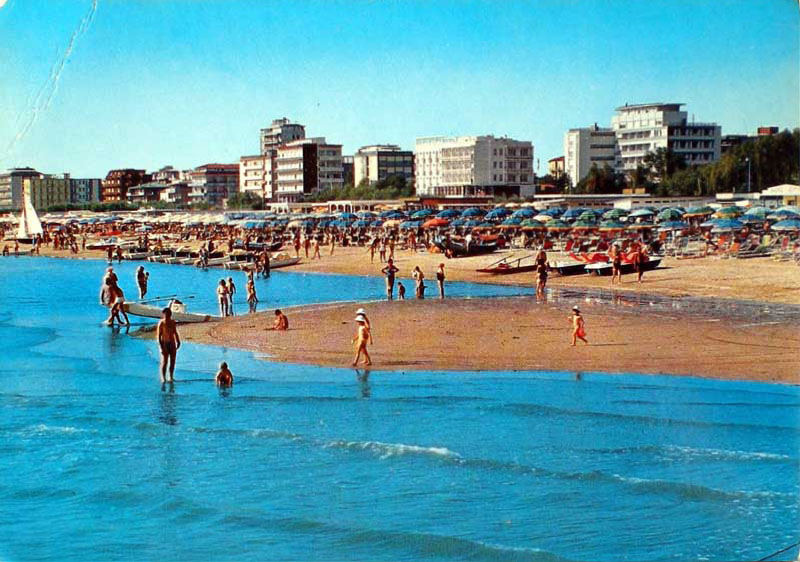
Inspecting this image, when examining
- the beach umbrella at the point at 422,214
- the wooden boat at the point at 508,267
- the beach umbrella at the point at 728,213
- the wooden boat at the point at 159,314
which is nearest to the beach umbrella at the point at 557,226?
the beach umbrella at the point at 728,213

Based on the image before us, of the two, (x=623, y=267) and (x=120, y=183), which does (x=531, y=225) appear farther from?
(x=120, y=183)

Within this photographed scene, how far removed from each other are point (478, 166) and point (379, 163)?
36.3ft

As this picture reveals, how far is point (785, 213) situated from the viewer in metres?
25.2

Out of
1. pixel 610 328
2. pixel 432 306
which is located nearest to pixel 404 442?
pixel 610 328

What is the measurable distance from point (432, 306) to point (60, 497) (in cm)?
1044

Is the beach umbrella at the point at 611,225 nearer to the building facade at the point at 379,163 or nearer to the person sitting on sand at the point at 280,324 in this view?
the person sitting on sand at the point at 280,324

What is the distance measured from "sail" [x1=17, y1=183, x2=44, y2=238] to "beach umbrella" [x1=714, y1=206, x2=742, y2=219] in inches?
951

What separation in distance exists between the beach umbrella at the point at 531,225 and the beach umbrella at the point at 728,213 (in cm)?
466

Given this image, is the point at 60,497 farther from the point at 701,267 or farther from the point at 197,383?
the point at 701,267

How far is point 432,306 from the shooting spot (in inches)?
690

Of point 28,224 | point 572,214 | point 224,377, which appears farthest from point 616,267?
point 28,224

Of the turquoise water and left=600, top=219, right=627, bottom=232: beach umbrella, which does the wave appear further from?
left=600, top=219, right=627, bottom=232: beach umbrella

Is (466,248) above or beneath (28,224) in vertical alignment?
beneath

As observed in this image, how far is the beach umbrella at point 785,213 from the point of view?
24670 millimetres
